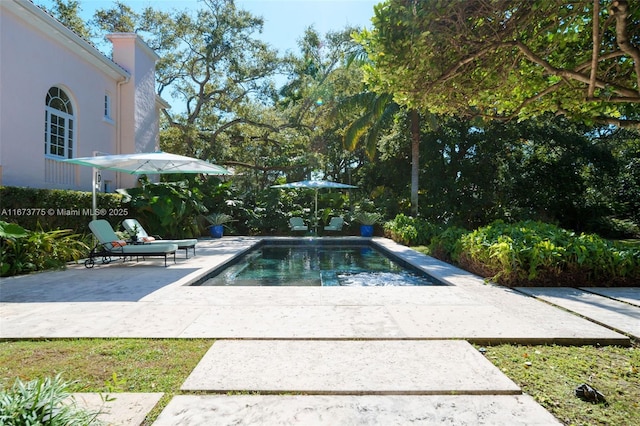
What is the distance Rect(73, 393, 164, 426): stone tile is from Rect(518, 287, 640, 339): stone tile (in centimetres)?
483

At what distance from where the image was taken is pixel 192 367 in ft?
10.8

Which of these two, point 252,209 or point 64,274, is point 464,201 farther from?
point 64,274

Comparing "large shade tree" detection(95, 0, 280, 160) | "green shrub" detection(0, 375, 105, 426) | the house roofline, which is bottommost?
"green shrub" detection(0, 375, 105, 426)

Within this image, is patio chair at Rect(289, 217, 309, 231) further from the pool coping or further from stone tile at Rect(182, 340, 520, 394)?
stone tile at Rect(182, 340, 520, 394)

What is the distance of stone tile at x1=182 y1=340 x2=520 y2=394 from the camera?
9.42 ft

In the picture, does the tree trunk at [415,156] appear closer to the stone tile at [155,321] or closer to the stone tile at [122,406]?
the stone tile at [155,321]

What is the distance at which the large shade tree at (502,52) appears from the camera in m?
3.53

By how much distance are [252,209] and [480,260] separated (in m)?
13.3

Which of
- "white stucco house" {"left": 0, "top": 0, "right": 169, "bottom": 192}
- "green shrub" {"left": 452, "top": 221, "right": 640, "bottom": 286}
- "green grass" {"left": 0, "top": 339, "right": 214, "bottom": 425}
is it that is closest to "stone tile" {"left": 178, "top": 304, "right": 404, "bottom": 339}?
"green grass" {"left": 0, "top": 339, "right": 214, "bottom": 425}

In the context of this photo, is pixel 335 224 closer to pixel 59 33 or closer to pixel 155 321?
pixel 59 33

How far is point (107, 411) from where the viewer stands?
8.20 feet

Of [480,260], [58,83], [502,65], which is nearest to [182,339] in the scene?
[502,65]

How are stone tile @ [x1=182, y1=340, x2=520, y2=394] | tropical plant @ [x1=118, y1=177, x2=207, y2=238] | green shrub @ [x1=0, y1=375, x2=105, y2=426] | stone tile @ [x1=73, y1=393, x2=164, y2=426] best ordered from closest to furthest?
green shrub @ [x1=0, y1=375, x2=105, y2=426]
stone tile @ [x1=73, y1=393, x2=164, y2=426]
stone tile @ [x1=182, y1=340, x2=520, y2=394]
tropical plant @ [x1=118, y1=177, x2=207, y2=238]

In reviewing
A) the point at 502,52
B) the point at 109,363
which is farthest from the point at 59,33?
the point at 502,52
